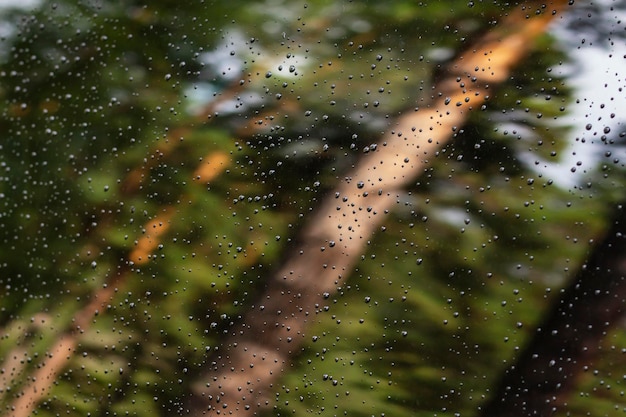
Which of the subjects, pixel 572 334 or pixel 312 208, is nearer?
pixel 572 334

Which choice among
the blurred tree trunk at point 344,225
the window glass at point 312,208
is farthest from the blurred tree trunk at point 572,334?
the blurred tree trunk at point 344,225

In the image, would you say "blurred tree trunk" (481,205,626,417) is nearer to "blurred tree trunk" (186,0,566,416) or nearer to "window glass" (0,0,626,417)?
"window glass" (0,0,626,417)

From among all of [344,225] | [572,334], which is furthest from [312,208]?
[572,334]

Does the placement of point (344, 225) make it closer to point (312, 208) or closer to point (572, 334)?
point (312, 208)

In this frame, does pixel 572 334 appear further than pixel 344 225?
No

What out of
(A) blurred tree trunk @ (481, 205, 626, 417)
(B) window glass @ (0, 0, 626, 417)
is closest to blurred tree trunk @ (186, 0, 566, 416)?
(B) window glass @ (0, 0, 626, 417)

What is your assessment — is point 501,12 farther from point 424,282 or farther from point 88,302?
point 88,302
